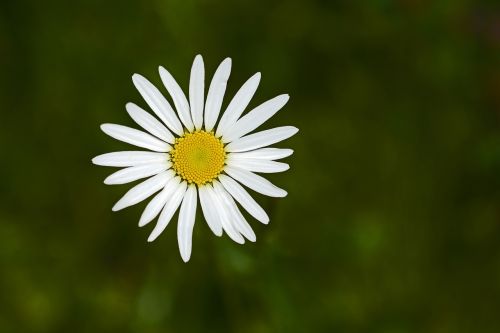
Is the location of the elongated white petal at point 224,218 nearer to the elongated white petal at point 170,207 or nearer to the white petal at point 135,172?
the elongated white petal at point 170,207

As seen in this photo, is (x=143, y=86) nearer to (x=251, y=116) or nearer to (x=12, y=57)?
(x=251, y=116)

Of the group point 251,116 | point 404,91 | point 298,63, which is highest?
point 298,63

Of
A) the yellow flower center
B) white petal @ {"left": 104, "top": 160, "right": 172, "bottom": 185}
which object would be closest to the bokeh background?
the yellow flower center

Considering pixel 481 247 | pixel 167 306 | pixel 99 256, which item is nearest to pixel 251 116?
pixel 167 306

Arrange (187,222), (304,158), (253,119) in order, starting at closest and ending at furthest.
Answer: (187,222) < (253,119) < (304,158)

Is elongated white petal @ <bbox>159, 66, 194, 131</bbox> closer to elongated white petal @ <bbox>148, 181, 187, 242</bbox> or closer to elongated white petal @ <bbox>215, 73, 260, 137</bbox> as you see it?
elongated white petal @ <bbox>215, 73, 260, 137</bbox>

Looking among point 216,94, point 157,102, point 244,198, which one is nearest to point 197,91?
point 216,94

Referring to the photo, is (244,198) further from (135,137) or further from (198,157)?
(135,137)
